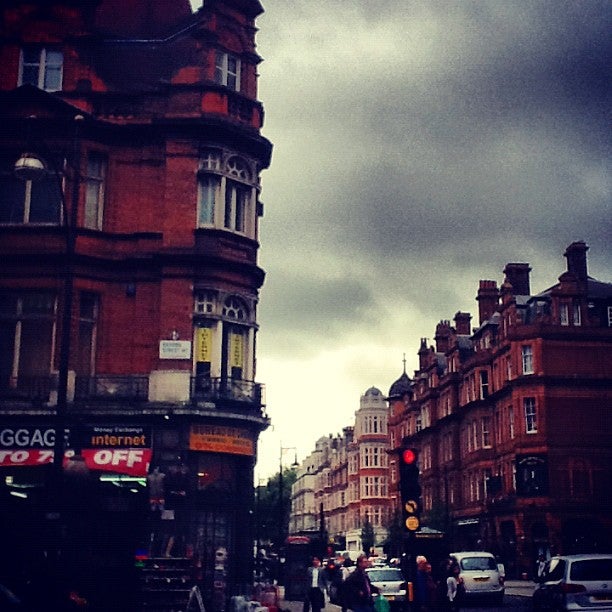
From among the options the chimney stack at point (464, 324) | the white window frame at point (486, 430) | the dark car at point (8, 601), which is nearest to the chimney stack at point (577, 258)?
the white window frame at point (486, 430)

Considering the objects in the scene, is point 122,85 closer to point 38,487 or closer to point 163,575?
point 38,487

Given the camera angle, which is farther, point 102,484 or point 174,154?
point 174,154

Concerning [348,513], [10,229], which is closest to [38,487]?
[10,229]

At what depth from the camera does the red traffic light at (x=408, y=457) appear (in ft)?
52.9

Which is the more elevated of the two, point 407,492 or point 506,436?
point 506,436

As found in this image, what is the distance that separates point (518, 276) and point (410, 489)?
57273mm

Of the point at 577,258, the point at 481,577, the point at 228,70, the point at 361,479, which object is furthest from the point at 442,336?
the point at 228,70

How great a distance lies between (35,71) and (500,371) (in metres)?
41.4

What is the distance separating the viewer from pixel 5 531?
65.0 feet

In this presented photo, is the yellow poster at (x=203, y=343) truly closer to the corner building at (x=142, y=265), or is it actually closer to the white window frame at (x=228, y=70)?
the corner building at (x=142, y=265)

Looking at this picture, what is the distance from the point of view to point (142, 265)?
98.0 ft

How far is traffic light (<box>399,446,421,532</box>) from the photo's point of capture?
15320 mm

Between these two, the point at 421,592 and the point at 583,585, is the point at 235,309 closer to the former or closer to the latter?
the point at 583,585

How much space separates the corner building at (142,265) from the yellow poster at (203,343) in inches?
2.4
